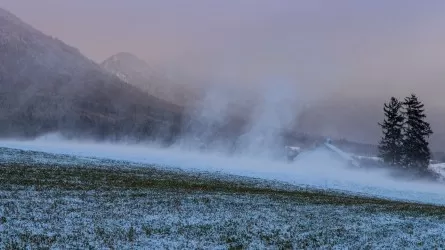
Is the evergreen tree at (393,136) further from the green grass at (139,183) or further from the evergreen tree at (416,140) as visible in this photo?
the green grass at (139,183)

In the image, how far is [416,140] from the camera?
105 meters

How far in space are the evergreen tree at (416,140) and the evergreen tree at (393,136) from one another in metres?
1.55

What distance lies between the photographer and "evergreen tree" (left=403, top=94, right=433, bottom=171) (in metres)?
104

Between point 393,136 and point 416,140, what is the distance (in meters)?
5.14

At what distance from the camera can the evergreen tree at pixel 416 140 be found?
104 meters

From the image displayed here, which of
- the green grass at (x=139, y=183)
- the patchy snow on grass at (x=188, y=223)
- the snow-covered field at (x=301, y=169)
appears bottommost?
the patchy snow on grass at (x=188, y=223)

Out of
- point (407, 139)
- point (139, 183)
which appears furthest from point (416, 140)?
point (139, 183)

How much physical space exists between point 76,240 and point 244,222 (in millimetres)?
11796

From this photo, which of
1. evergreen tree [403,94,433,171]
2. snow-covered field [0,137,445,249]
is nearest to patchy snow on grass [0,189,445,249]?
snow-covered field [0,137,445,249]

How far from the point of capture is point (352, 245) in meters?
24.7

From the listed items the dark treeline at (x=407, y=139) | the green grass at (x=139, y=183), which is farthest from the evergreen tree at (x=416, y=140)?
the green grass at (x=139, y=183)

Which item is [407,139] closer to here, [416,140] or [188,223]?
[416,140]

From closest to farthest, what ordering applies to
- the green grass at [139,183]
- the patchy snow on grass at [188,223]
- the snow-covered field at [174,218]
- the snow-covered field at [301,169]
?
the patchy snow on grass at [188,223] < the snow-covered field at [174,218] < the green grass at [139,183] < the snow-covered field at [301,169]

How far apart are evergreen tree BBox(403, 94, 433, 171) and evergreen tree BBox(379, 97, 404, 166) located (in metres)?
1.55
